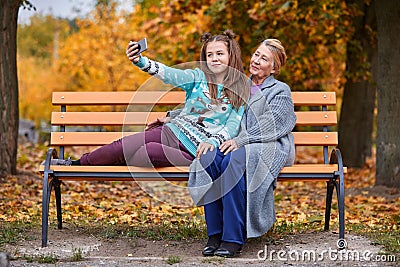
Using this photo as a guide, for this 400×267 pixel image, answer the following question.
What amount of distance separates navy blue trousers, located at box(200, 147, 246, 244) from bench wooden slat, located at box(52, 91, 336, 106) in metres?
1.06

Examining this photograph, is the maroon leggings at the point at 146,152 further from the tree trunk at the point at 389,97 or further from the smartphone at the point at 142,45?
the tree trunk at the point at 389,97

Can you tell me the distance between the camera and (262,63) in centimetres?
504

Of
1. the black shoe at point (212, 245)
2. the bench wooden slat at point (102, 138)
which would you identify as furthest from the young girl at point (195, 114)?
the black shoe at point (212, 245)

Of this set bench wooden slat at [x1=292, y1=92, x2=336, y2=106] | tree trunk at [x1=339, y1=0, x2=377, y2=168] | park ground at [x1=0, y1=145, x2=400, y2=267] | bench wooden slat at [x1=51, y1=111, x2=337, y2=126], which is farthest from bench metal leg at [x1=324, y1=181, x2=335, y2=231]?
tree trunk at [x1=339, y1=0, x2=377, y2=168]

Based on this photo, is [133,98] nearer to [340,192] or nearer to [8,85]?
[340,192]

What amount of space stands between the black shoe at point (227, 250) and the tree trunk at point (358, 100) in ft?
23.5

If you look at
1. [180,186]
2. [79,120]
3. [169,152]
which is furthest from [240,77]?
[180,186]

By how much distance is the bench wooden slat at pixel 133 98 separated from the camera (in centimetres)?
543

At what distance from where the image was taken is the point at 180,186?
9.90m

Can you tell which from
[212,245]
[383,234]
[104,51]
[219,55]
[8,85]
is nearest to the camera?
[212,245]

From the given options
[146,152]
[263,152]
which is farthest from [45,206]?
[263,152]

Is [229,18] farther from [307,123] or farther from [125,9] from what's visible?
[125,9]

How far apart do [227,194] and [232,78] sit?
2.90 feet

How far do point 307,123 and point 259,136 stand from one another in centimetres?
88
